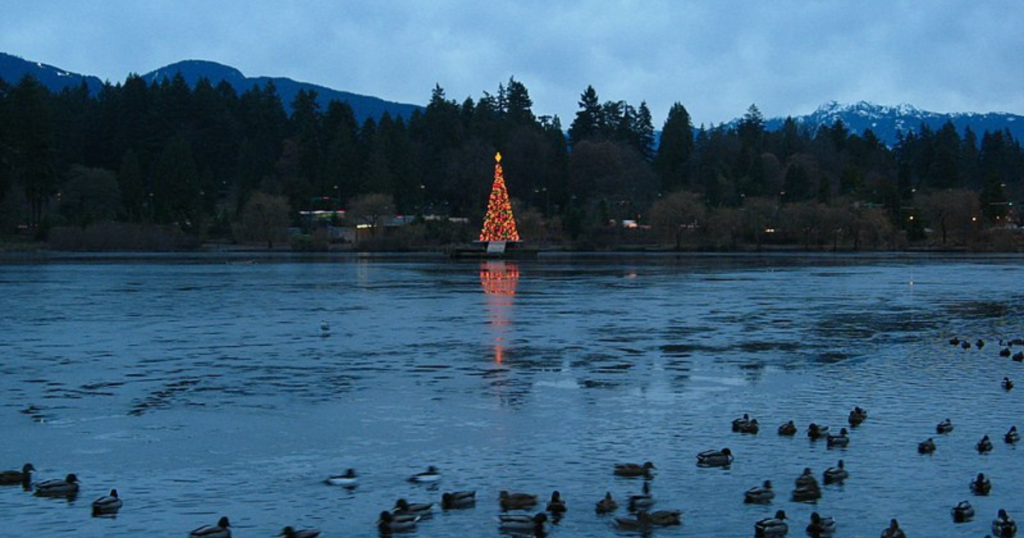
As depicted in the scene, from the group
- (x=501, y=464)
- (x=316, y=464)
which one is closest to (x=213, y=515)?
(x=316, y=464)

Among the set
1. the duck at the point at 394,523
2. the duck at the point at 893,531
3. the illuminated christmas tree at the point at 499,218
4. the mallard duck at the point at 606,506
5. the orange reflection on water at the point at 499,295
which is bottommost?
the duck at the point at 394,523

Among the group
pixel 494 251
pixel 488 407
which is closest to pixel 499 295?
pixel 488 407

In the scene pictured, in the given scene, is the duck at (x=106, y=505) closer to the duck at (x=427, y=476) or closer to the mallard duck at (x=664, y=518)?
the duck at (x=427, y=476)

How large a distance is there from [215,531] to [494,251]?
117734 mm

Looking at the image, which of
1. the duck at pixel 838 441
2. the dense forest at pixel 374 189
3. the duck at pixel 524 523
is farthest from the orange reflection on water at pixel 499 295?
the dense forest at pixel 374 189

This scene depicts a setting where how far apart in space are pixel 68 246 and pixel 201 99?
54.6m

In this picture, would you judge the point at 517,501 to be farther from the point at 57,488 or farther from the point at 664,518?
the point at 57,488

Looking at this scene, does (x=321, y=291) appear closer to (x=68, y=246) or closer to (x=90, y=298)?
(x=90, y=298)

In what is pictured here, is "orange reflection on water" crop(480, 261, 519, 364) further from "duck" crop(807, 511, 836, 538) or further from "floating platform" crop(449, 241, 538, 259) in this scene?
"floating platform" crop(449, 241, 538, 259)

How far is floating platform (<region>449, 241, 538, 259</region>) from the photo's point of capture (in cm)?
13236

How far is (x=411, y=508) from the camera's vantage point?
1747 cm

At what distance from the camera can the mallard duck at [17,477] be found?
63.9 feet

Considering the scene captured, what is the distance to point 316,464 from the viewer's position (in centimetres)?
2106

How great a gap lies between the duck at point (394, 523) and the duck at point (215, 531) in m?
2.16
